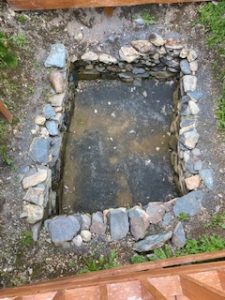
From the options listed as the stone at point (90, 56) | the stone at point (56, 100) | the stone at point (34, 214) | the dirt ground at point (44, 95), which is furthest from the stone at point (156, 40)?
the stone at point (34, 214)

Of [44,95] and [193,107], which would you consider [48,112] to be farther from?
[193,107]

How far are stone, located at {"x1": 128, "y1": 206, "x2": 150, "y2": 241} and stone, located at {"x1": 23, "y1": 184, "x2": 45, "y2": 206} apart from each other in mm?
973

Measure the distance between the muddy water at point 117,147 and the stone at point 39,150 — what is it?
2.18 feet

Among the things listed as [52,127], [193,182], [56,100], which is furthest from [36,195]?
[193,182]

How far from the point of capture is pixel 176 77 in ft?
19.2

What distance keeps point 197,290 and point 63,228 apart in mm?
2023

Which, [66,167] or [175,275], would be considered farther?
[66,167]

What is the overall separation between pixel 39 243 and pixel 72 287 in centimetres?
152

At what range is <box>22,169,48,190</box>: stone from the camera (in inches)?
180

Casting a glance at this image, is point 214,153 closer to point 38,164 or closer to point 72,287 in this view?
point 38,164

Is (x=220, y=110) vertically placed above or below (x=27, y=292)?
above

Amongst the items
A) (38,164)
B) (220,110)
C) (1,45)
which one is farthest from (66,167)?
(220,110)

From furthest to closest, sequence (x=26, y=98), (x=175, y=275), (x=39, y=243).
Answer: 1. (x=26, y=98)
2. (x=39, y=243)
3. (x=175, y=275)

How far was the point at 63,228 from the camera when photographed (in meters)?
4.41
